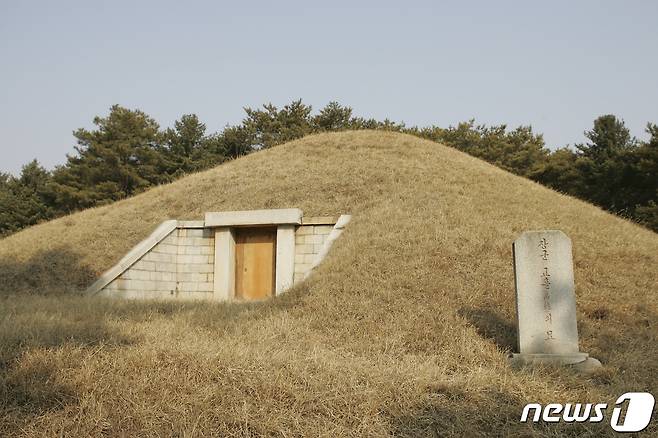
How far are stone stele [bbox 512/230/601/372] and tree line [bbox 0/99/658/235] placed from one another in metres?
21.9

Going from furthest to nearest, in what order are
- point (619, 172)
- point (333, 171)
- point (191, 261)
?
point (619, 172), point (333, 171), point (191, 261)

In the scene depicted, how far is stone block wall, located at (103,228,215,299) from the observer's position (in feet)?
42.5

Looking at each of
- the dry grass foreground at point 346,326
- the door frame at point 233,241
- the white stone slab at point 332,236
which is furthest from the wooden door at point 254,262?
the white stone slab at point 332,236

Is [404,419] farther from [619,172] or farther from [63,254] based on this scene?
[619,172]

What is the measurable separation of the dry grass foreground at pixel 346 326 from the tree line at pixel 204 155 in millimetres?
14123

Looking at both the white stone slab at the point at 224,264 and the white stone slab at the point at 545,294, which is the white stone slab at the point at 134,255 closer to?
the white stone slab at the point at 224,264

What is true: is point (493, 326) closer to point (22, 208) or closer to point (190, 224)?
point (190, 224)

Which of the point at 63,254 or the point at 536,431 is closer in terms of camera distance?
the point at 536,431

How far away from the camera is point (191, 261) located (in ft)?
45.4

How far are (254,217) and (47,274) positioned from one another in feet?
16.4

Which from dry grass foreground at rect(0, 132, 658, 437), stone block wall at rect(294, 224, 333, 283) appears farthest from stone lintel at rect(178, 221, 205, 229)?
stone block wall at rect(294, 224, 333, 283)

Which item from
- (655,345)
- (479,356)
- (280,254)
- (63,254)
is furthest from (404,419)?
(63,254)

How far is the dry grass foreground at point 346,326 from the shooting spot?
4590 millimetres

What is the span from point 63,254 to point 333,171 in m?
7.80
